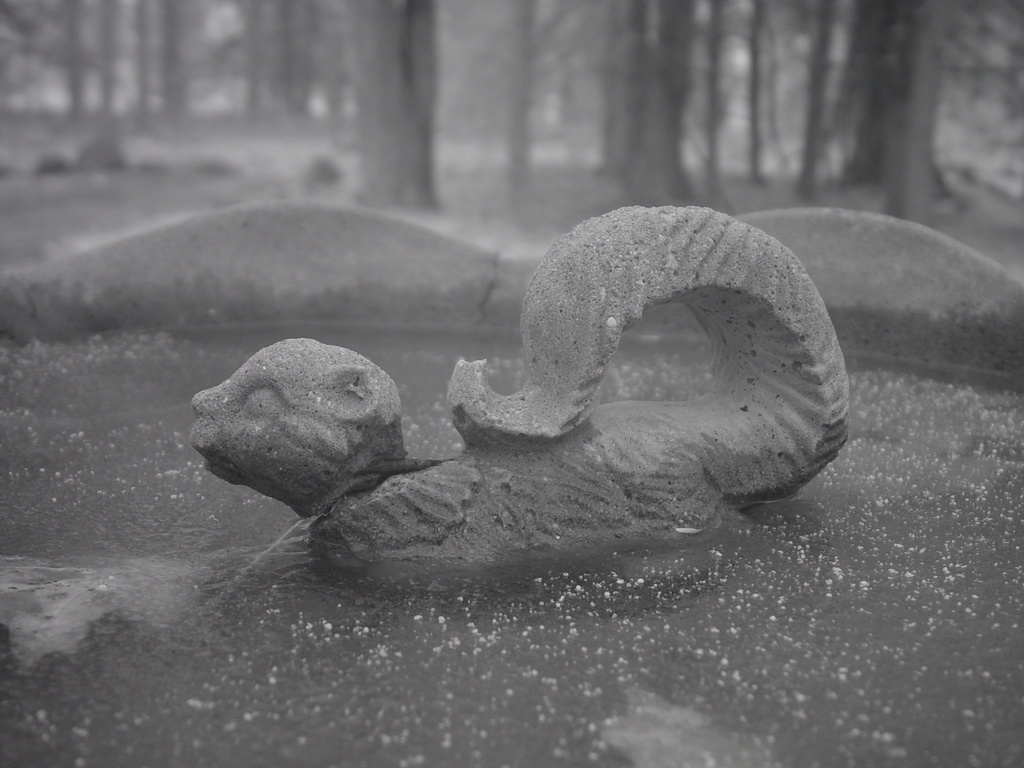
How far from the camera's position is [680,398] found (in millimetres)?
4852

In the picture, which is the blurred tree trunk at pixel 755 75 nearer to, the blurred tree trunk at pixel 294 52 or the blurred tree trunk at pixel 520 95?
the blurred tree trunk at pixel 520 95

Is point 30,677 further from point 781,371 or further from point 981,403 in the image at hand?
point 981,403

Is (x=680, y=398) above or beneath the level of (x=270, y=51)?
beneath

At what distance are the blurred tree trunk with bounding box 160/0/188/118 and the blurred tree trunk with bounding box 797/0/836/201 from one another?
46.8 feet

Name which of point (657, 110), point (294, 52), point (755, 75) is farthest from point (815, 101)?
point (294, 52)

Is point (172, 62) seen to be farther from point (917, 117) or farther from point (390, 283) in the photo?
point (390, 283)

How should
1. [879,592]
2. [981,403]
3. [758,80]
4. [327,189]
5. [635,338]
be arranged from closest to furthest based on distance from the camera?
[879,592] < [981,403] < [635,338] < [758,80] < [327,189]

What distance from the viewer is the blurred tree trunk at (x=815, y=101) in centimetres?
1103

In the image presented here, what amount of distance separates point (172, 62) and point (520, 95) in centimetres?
1245

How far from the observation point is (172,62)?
21.4 metres

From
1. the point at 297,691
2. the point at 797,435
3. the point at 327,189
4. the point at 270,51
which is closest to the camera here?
the point at 297,691

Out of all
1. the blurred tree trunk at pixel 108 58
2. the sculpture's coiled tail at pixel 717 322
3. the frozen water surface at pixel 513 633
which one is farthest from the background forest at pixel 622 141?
the sculpture's coiled tail at pixel 717 322

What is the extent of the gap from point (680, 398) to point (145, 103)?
19025mm

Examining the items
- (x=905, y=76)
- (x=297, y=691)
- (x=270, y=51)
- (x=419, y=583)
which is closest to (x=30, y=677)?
(x=297, y=691)
